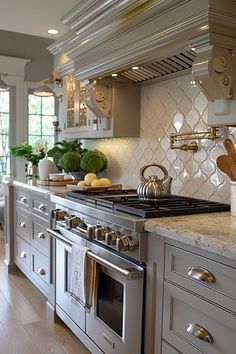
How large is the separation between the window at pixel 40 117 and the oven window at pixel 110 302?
15.7 ft

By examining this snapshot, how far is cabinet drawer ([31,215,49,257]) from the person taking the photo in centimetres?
287

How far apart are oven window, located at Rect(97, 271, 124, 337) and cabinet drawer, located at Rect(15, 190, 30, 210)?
4.96 ft

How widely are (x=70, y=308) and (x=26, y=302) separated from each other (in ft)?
2.62

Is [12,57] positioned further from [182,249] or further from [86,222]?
[182,249]

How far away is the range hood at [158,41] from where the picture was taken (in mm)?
1677

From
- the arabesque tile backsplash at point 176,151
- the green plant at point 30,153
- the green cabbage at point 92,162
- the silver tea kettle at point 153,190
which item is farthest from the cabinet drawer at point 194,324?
the green plant at point 30,153

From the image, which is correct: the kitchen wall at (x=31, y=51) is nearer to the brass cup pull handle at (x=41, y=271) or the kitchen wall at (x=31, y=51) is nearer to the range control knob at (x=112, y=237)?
the brass cup pull handle at (x=41, y=271)

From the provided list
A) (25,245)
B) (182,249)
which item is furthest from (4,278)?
(182,249)

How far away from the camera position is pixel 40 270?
2986 millimetres

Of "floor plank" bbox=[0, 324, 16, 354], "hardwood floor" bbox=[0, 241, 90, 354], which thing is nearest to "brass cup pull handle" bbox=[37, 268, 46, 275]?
"hardwood floor" bbox=[0, 241, 90, 354]

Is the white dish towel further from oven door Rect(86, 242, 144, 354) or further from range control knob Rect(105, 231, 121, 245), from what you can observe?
range control knob Rect(105, 231, 121, 245)

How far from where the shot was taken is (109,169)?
3.39m

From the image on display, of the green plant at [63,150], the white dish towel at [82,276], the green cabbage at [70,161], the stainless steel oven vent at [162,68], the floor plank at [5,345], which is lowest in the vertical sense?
the floor plank at [5,345]

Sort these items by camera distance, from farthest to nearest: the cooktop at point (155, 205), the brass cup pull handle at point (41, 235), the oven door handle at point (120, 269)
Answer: the brass cup pull handle at point (41, 235)
the cooktop at point (155, 205)
the oven door handle at point (120, 269)
